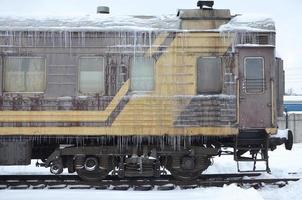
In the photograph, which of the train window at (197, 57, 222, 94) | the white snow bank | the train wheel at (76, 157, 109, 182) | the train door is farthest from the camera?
the train wheel at (76, 157, 109, 182)

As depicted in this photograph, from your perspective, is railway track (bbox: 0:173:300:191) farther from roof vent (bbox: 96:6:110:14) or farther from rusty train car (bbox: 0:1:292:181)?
roof vent (bbox: 96:6:110:14)

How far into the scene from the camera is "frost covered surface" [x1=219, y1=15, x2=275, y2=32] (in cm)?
1078

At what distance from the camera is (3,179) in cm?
1134

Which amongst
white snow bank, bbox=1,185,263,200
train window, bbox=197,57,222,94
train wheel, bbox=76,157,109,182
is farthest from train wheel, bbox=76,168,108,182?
train window, bbox=197,57,222,94

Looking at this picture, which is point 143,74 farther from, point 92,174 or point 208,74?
point 92,174

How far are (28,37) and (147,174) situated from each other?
15.0 ft

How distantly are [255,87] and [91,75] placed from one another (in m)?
4.15

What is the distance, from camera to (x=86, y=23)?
424 inches

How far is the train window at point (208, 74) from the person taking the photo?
1070cm

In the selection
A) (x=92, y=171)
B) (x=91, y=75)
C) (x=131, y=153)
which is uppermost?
(x=91, y=75)

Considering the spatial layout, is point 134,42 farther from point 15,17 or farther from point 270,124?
point 270,124

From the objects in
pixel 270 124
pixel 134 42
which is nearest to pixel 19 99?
pixel 134 42

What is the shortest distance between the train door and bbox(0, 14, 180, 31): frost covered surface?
2.03 meters

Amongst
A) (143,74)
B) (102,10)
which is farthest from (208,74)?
(102,10)
